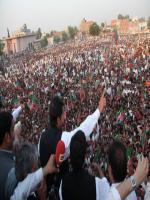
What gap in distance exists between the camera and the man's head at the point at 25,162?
6.35 ft

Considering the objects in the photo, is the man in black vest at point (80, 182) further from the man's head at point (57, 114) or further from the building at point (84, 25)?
the building at point (84, 25)

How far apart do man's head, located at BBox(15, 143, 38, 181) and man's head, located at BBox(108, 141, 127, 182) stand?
1.22 ft

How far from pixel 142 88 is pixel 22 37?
53136 millimetres

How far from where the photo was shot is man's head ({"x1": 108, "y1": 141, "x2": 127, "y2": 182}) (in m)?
2.01

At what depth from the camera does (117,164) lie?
2.01 m

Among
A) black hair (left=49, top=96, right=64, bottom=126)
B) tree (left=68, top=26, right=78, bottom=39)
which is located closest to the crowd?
black hair (left=49, top=96, right=64, bottom=126)

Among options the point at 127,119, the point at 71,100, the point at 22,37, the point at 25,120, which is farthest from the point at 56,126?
the point at 22,37

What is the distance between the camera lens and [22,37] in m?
65.4

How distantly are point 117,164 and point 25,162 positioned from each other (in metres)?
0.44

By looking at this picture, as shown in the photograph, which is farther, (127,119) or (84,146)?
(127,119)

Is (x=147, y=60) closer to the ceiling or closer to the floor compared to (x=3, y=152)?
closer to the floor

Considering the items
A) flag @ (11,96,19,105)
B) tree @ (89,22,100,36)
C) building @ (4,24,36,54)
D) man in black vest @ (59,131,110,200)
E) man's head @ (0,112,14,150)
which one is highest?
man's head @ (0,112,14,150)

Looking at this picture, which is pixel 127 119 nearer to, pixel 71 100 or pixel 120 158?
pixel 71 100

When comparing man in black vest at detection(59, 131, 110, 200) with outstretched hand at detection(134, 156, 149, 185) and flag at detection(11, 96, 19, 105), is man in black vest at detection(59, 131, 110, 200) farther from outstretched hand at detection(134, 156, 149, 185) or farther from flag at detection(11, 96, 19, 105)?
flag at detection(11, 96, 19, 105)
